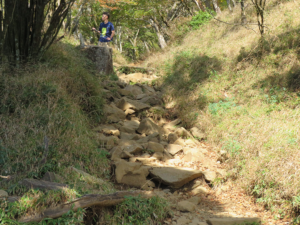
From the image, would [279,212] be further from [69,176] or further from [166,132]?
[166,132]

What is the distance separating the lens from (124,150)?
532 centimetres

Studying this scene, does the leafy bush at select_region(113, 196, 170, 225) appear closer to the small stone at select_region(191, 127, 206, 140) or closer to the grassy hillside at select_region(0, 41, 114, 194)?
the grassy hillside at select_region(0, 41, 114, 194)

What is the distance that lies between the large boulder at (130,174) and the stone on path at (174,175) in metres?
0.23

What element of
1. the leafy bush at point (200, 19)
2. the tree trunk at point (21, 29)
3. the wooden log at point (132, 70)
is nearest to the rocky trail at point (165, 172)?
the tree trunk at point (21, 29)

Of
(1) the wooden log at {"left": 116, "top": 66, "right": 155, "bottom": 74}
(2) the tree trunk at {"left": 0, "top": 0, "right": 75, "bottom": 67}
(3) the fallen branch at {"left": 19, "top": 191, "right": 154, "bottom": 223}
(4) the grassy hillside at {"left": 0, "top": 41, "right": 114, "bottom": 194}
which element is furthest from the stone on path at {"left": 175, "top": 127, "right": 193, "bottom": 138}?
(1) the wooden log at {"left": 116, "top": 66, "right": 155, "bottom": 74}

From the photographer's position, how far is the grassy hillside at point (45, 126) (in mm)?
3879

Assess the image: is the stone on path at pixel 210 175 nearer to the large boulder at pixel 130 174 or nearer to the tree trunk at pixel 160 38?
the large boulder at pixel 130 174

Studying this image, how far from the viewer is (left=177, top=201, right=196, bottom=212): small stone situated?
3986 mm

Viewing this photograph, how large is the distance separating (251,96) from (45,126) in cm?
491

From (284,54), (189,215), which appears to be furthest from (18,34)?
(284,54)

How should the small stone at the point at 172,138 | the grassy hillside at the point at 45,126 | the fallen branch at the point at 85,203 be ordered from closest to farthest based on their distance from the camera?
the fallen branch at the point at 85,203 < the grassy hillside at the point at 45,126 < the small stone at the point at 172,138

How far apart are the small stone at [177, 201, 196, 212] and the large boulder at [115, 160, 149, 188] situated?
2.60ft

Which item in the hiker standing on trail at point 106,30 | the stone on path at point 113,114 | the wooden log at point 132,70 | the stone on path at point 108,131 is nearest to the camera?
the stone on path at point 108,131

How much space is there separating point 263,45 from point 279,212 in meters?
5.52
